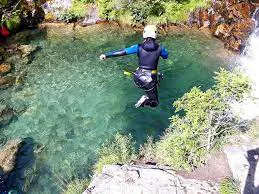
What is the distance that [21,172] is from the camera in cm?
1266

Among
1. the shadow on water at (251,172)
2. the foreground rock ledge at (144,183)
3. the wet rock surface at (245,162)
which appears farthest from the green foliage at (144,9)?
the foreground rock ledge at (144,183)

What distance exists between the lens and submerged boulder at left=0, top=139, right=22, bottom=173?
41.7ft

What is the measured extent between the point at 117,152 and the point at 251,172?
161 inches

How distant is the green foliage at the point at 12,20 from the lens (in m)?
20.2

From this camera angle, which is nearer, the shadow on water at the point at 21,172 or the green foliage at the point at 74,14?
the shadow on water at the point at 21,172

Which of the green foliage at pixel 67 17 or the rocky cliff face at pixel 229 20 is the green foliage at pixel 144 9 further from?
the green foliage at pixel 67 17

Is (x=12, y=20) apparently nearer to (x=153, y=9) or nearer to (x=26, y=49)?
(x=26, y=49)

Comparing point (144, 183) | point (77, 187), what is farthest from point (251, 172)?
point (77, 187)

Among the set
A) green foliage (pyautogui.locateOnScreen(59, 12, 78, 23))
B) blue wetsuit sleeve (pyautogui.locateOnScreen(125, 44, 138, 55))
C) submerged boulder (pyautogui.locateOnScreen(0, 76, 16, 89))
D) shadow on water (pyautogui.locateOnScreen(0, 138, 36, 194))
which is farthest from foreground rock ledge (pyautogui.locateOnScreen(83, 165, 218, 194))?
green foliage (pyautogui.locateOnScreen(59, 12, 78, 23))

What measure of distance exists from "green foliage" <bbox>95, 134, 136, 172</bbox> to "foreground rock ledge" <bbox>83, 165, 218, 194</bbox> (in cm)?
92

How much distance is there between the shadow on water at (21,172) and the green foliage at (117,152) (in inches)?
94.5

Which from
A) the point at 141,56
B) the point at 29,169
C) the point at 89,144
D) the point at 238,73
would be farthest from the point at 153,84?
the point at 29,169

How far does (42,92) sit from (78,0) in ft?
24.7

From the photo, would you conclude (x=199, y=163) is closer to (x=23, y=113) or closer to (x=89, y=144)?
(x=89, y=144)
